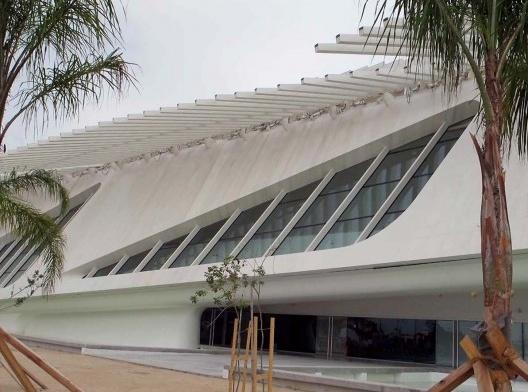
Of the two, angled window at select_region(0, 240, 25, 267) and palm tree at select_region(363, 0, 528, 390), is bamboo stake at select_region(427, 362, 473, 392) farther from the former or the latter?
angled window at select_region(0, 240, 25, 267)

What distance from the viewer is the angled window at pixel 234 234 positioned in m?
22.5

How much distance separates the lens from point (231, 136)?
2548cm

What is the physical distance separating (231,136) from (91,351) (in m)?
9.47

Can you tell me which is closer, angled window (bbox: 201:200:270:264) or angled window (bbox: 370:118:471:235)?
angled window (bbox: 370:118:471:235)

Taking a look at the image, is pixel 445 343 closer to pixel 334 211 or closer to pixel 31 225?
pixel 334 211

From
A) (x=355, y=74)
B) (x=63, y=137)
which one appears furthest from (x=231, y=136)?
(x=355, y=74)

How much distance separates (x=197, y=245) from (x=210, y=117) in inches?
178

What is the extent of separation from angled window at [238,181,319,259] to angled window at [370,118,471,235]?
3.73 m

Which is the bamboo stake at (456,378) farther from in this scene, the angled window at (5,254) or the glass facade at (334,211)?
the angled window at (5,254)

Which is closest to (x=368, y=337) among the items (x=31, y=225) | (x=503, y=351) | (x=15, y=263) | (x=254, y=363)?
(x=31, y=225)

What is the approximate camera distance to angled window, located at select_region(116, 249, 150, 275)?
82.4 ft

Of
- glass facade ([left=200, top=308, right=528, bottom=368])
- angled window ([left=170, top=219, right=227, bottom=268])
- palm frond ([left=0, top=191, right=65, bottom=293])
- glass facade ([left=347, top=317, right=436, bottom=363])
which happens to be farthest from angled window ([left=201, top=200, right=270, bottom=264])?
palm frond ([left=0, top=191, right=65, bottom=293])

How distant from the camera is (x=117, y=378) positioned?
42.3ft

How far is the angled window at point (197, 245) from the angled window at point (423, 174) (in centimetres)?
724
